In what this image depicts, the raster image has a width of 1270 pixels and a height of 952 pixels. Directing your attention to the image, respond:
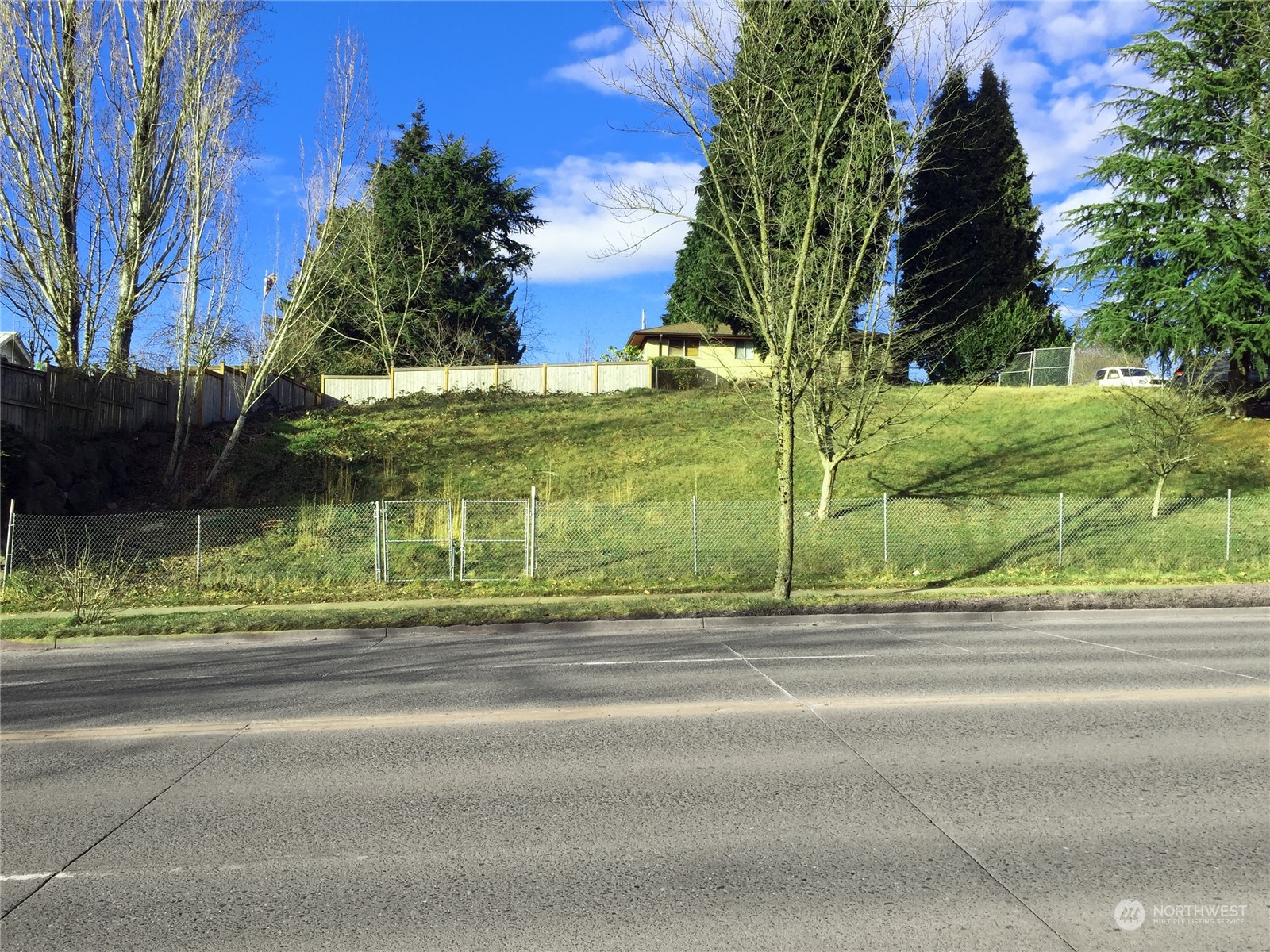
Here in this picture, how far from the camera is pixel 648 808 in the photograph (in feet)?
15.7

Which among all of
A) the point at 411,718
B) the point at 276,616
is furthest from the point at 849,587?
the point at 411,718

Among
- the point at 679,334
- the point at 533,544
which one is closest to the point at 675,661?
the point at 533,544

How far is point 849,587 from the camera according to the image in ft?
52.3

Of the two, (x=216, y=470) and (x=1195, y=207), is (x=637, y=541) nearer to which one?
(x=216, y=470)

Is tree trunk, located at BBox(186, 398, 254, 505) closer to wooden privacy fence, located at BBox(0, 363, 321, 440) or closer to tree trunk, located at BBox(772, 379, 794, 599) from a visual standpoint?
wooden privacy fence, located at BBox(0, 363, 321, 440)

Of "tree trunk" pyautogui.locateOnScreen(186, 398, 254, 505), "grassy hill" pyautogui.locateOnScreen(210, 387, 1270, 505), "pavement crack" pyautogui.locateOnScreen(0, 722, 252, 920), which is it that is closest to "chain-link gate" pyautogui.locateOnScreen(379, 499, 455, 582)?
"grassy hill" pyautogui.locateOnScreen(210, 387, 1270, 505)

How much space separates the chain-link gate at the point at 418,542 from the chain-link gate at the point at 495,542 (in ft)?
1.22

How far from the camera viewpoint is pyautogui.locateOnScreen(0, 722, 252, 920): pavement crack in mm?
3859

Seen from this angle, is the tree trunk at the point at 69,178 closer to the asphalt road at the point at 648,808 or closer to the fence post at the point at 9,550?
the fence post at the point at 9,550

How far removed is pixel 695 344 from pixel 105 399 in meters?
32.8

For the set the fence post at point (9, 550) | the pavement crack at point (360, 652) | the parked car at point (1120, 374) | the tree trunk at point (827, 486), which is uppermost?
the parked car at point (1120, 374)

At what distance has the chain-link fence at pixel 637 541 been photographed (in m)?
16.9

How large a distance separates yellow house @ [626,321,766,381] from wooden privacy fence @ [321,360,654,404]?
581cm

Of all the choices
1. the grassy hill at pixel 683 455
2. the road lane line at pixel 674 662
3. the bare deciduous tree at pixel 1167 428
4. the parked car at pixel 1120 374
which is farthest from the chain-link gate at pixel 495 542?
the parked car at pixel 1120 374
